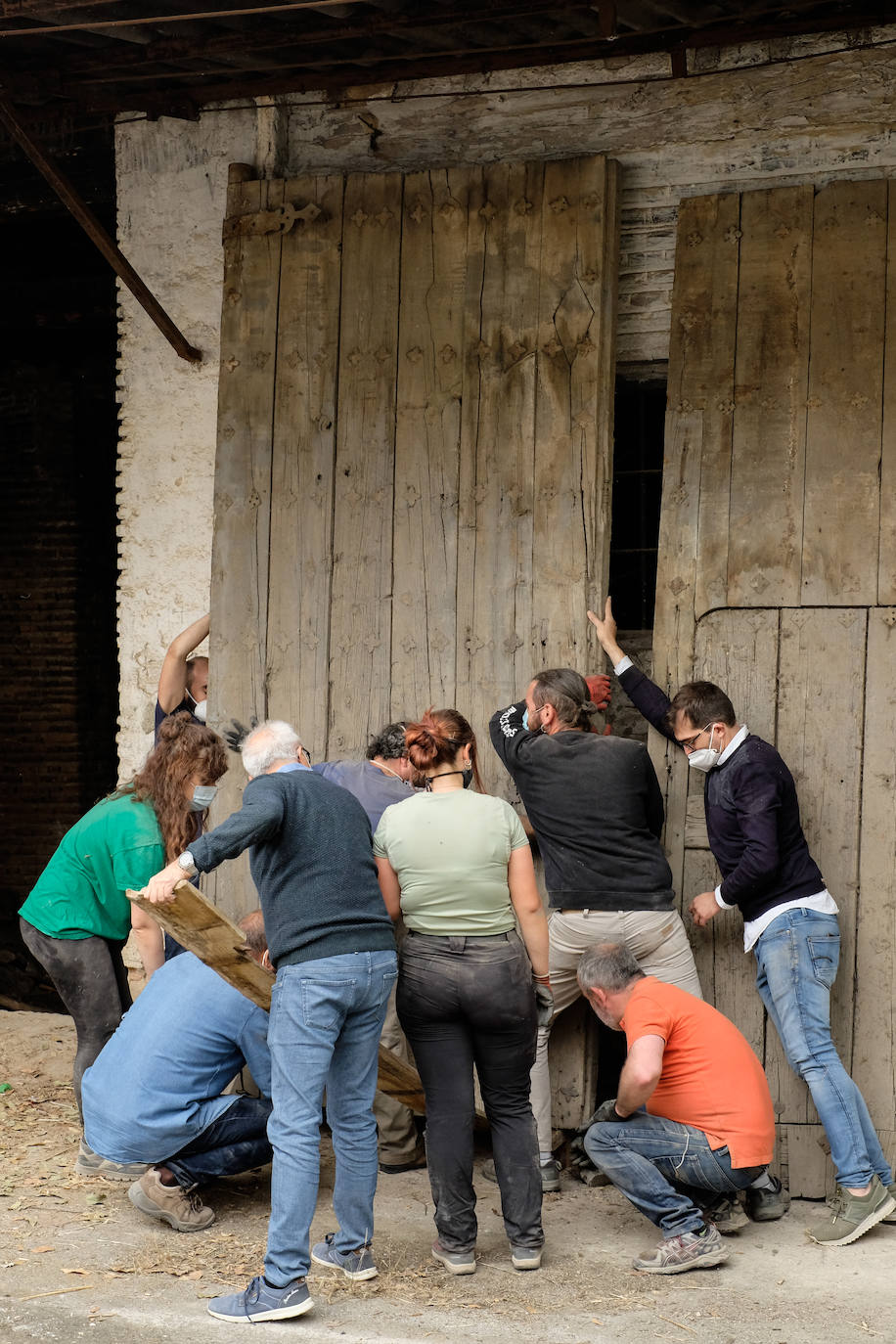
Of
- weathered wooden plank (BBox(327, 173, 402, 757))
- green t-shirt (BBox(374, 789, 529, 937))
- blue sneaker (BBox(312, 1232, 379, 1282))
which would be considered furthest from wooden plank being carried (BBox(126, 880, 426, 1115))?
weathered wooden plank (BBox(327, 173, 402, 757))

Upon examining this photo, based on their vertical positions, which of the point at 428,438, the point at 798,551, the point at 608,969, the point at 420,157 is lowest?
the point at 608,969

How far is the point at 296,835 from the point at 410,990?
704mm

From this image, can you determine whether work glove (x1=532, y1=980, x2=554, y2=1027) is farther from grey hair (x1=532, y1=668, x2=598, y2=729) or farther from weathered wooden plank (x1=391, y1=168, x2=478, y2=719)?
weathered wooden plank (x1=391, y1=168, x2=478, y2=719)

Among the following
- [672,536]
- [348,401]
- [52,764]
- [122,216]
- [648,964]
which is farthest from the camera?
[52,764]

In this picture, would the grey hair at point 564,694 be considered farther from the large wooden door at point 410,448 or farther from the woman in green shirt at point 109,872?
the woman in green shirt at point 109,872

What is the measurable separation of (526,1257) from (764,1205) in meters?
1.07

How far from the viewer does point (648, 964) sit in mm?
4996

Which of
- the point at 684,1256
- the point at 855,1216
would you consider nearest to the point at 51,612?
the point at 684,1256

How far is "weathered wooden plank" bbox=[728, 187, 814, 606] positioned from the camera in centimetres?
525

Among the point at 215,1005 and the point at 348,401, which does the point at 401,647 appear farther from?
the point at 215,1005

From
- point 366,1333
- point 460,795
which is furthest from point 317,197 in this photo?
point 366,1333

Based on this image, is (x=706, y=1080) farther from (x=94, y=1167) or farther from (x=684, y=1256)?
(x=94, y=1167)

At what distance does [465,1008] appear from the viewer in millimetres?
4242

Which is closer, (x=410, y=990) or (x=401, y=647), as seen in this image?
(x=410, y=990)
